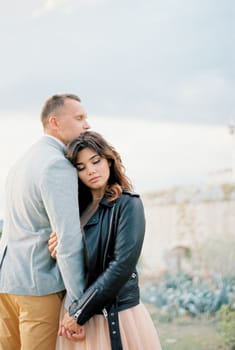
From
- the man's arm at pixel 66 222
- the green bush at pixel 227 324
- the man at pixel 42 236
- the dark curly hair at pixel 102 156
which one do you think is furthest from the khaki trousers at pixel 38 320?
the green bush at pixel 227 324

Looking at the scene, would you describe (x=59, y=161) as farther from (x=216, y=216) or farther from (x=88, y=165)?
(x=216, y=216)

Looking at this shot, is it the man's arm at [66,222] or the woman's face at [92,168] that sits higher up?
the woman's face at [92,168]

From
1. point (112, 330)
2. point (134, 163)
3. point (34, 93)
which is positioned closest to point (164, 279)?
point (134, 163)

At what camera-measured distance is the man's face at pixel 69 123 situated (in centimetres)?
217

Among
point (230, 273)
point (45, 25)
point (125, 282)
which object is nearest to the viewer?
point (125, 282)

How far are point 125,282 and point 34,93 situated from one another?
2408 mm

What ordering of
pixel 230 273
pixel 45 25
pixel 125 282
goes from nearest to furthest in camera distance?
pixel 125 282 < pixel 45 25 < pixel 230 273

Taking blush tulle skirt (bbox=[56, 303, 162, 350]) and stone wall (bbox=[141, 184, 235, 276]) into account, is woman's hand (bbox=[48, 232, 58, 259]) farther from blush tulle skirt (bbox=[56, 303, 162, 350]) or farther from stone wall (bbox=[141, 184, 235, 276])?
stone wall (bbox=[141, 184, 235, 276])

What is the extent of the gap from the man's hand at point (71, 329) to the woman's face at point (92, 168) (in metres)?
0.44

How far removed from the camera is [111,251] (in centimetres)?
199

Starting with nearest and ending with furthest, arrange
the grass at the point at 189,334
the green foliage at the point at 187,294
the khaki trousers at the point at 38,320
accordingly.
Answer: the khaki trousers at the point at 38,320, the grass at the point at 189,334, the green foliage at the point at 187,294

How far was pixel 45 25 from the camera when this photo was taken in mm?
4121

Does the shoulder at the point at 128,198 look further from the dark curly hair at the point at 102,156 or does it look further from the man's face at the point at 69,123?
the man's face at the point at 69,123

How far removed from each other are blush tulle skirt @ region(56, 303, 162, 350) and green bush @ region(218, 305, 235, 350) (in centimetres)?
228
